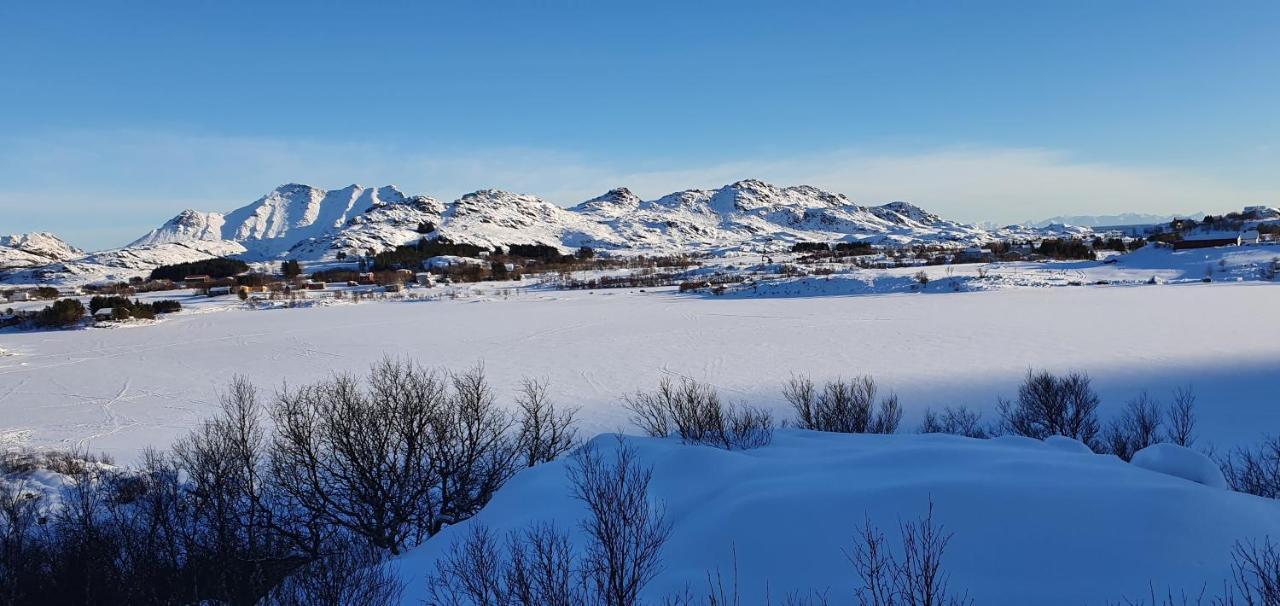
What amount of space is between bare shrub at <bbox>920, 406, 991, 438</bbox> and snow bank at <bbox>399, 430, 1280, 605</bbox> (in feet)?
19.9

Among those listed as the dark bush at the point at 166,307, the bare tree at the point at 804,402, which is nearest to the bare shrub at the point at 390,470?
the bare tree at the point at 804,402

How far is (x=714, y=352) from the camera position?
28.1 m

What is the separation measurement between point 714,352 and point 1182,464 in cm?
2033

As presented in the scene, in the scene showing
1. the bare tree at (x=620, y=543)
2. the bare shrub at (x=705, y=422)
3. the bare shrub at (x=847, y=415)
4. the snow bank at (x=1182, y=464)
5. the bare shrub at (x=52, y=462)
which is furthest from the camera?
the bare shrub at (x=847, y=415)

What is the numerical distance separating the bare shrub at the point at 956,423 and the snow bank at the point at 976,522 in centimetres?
605

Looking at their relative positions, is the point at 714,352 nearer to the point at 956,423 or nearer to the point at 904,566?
the point at 956,423

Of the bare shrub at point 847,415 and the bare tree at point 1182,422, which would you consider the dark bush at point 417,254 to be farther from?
the bare tree at point 1182,422

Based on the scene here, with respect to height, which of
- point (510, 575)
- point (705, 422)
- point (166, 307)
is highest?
point (166, 307)

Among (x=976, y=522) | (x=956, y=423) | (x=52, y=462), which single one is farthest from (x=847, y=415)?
(x=52, y=462)

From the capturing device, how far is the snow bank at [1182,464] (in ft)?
25.5

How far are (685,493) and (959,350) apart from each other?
20685 millimetres

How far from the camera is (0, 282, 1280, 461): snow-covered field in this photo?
1858cm

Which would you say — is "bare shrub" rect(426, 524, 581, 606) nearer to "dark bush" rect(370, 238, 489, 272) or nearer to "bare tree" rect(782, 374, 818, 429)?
"bare tree" rect(782, 374, 818, 429)

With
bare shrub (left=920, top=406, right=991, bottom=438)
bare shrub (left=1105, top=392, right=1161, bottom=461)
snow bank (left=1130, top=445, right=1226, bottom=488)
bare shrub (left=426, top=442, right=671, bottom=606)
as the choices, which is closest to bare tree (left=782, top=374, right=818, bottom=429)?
bare shrub (left=920, top=406, right=991, bottom=438)
